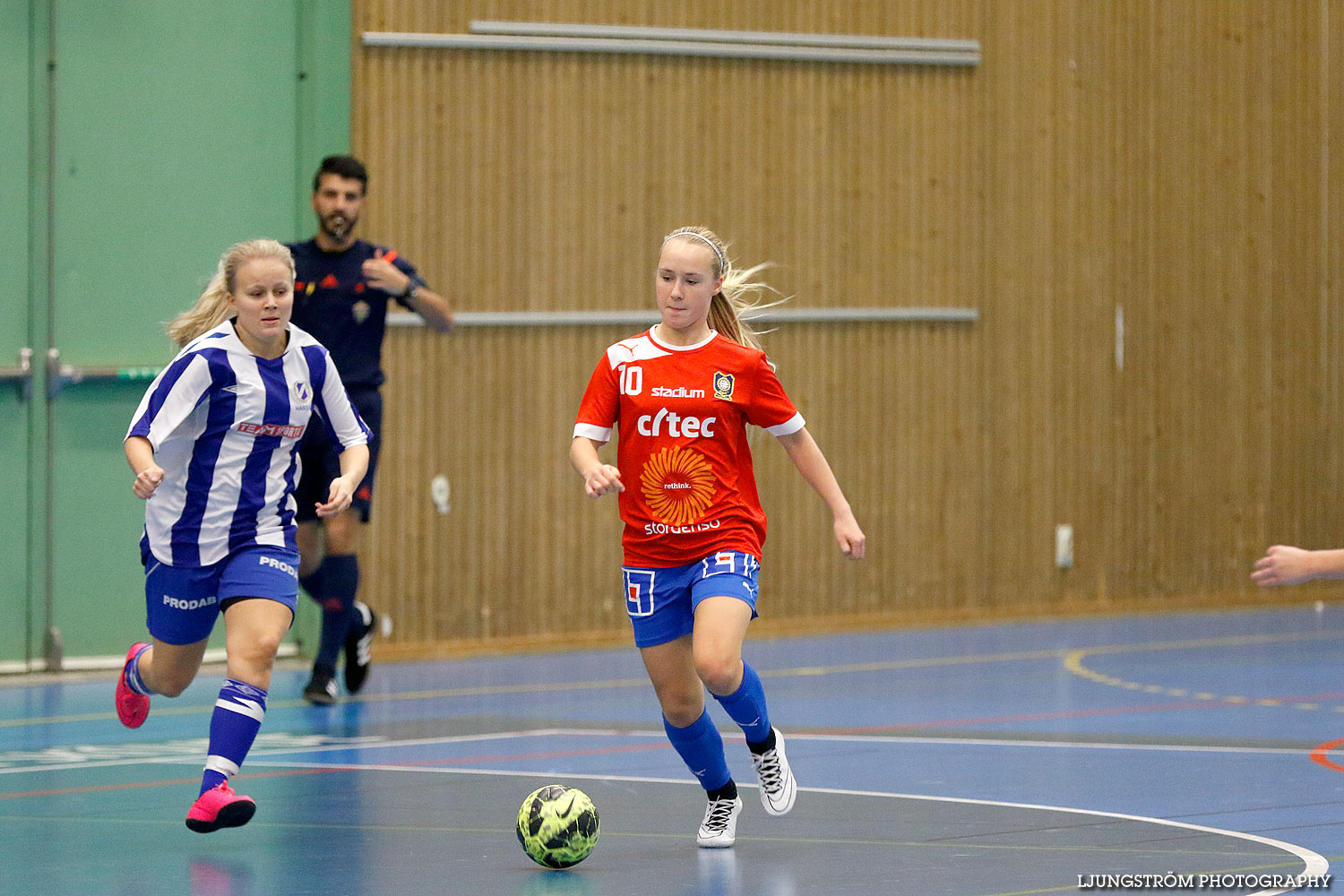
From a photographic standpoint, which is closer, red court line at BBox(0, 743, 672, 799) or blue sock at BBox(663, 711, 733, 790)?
blue sock at BBox(663, 711, 733, 790)

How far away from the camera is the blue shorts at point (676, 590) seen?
5.46m

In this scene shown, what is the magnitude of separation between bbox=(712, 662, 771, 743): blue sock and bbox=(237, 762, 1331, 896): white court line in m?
0.90

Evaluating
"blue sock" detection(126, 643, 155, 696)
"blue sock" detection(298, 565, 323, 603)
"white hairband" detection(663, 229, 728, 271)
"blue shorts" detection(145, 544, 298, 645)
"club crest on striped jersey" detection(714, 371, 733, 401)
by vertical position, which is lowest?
"blue sock" detection(126, 643, 155, 696)

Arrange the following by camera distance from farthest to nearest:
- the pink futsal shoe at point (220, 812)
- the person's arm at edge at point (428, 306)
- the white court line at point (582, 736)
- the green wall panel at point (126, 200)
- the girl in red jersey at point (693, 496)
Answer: the green wall panel at point (126, 200) < the person's arm at edge at point (428, 306) < the white court line at point (582, 736) < the girl in red jersey at point (693, 496) < the pink futsal shoe at point (220, 812)

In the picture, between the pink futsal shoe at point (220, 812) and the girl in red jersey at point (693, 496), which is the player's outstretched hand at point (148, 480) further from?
the girl in red jersey at point (693, 496)

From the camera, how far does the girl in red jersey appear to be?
550 centimetres

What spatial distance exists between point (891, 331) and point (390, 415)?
11.1 ft

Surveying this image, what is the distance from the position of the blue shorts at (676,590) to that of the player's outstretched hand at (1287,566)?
53.5 inches

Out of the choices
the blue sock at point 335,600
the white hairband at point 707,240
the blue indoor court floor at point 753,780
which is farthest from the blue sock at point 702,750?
the blue sock at point 335,600

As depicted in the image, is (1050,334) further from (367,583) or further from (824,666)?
(367,583)

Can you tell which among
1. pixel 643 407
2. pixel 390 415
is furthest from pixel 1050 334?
pixel 643 407

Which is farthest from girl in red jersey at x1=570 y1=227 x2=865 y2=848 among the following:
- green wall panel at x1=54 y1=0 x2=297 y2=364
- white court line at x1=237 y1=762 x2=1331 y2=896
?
green wall panel at x1=54 y1=0 x2=297 y2=364

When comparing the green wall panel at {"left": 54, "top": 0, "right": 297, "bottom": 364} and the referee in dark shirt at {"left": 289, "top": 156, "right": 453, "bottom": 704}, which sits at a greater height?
the green wall panel at {"left": 54, "top": 0, "right": 297, "bottom": 364}

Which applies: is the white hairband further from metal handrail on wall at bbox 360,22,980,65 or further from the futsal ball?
metal handrail on wall at bbox 360,22,980,65
